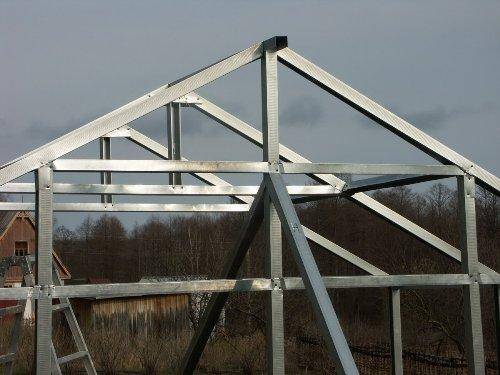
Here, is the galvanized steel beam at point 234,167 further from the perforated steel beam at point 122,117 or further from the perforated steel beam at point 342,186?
the perforated steel beam at point 342,186

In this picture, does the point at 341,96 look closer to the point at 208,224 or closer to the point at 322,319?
the point at 322,319

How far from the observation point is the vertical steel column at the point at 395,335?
25.4ft

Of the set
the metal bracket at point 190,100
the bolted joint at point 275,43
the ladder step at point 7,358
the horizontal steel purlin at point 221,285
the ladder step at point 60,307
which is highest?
the metal bracket at point 190,100

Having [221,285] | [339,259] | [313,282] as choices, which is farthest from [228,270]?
[339,259]

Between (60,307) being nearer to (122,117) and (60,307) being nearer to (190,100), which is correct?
(190,100)

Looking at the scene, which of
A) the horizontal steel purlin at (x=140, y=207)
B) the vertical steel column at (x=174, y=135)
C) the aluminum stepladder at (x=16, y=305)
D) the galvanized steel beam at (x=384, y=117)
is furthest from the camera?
the aluminum stepladder at (x=16, y=305)

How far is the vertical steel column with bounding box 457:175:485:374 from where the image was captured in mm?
5773

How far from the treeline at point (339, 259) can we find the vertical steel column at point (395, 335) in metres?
1.05

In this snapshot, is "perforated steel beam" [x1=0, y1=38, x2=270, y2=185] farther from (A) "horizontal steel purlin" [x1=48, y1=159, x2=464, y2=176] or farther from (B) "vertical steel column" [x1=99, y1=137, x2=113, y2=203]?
(B) "vertical steel column" [x1=99, y1=137, x2=113, y2=203]

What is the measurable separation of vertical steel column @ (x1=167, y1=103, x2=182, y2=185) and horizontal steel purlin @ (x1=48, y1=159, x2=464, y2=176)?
2.49m

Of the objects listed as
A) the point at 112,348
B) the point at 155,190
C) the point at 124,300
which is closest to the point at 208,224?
the point at 124,300

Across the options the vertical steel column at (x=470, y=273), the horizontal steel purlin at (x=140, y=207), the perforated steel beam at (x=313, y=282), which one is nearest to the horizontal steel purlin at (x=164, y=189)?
the horizontal steel purlin at (x=140, y=207)

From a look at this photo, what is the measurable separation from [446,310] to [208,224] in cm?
2010

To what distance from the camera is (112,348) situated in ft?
48.0
